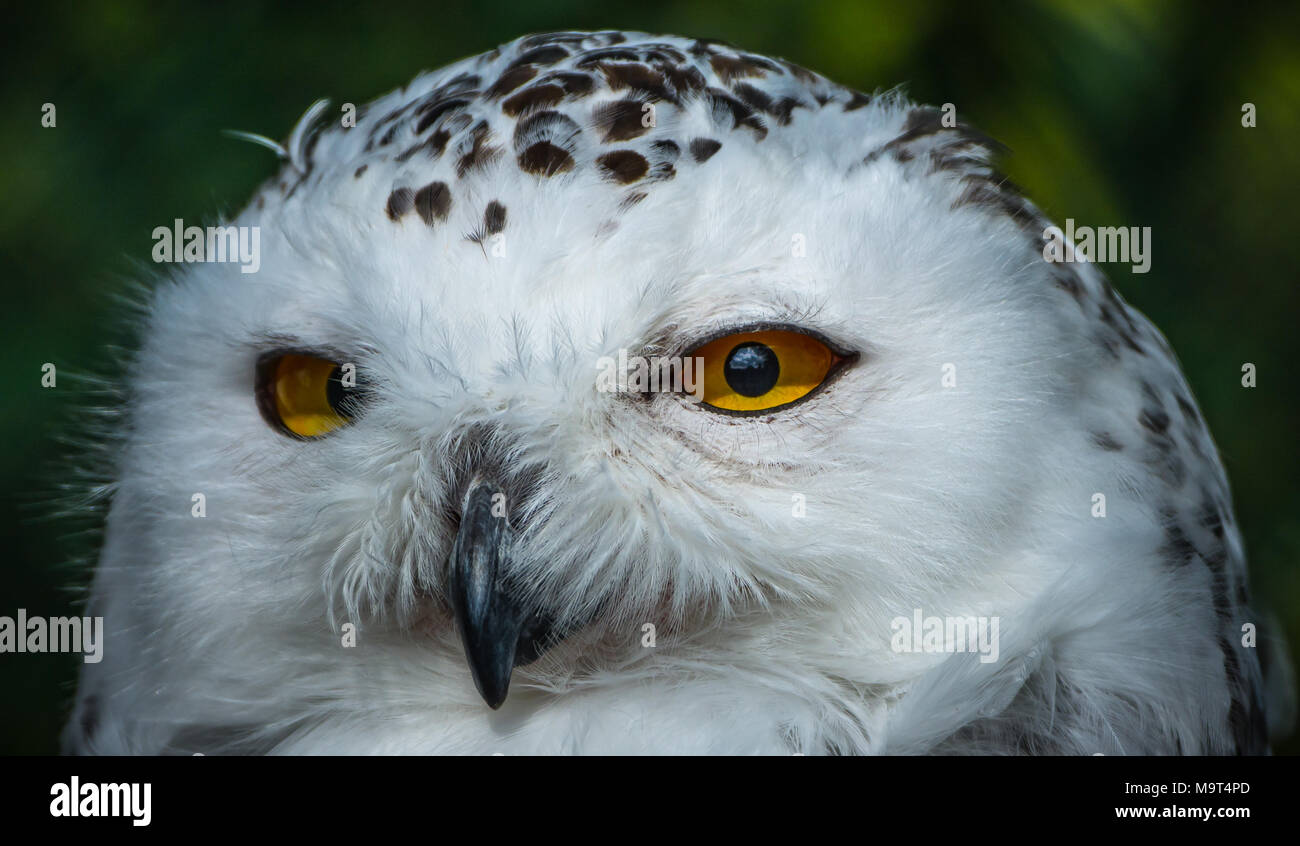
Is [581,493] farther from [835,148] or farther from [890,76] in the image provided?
[890,76]

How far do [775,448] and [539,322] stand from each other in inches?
9.3

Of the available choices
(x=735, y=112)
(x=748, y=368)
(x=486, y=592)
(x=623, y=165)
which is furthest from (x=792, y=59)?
(x=486, y=592)

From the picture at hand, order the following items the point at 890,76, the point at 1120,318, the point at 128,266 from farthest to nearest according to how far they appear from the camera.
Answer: the point at 890,76, the point at 128,266, the point at 1120,318

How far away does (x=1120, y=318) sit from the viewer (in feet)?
3.90

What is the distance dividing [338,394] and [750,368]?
396 millimetres

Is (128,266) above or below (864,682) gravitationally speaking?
above

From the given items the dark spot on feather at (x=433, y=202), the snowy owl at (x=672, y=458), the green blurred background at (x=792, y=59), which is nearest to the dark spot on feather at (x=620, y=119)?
the snowy owl at (x=672, y=458)

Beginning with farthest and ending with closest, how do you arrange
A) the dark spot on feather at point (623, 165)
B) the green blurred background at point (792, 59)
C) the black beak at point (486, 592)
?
the green blurred background at point (792, 59)
the dark spot on feather at point (623, 165)
the black beak at point (486, 592)

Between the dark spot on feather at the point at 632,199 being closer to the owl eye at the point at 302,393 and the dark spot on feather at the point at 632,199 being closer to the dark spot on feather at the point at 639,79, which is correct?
the dark spot on feather at the point at 639,79

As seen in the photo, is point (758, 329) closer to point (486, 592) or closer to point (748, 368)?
point (748, 368)

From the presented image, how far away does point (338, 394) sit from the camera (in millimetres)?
999

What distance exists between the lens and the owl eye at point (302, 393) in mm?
1005

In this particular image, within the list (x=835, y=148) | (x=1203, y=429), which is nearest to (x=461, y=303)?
(x=835, y=148)
